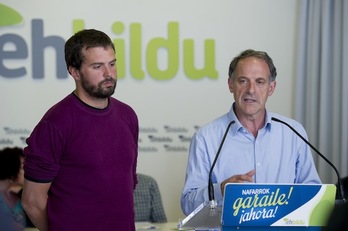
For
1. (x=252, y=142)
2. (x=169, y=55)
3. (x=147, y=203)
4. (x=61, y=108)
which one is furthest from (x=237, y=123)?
(x=169, y=55)

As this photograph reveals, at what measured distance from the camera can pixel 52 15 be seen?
5.96 m

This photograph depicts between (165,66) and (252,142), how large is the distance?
287 cm

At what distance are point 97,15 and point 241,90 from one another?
9.63 feet

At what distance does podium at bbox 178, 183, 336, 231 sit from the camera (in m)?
2.54

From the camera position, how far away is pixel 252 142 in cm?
331

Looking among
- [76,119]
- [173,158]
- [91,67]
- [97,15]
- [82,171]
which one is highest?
[97,15]

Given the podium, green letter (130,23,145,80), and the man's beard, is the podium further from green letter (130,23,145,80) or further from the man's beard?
green letter (130,23,145,80)

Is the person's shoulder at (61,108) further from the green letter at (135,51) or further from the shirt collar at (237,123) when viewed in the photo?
the green letter at (135,51)

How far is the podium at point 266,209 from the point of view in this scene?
254cm

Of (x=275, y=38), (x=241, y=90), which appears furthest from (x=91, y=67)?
(x=275, y=38)

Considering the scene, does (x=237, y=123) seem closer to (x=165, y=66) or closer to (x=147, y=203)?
(x=147, y=203)

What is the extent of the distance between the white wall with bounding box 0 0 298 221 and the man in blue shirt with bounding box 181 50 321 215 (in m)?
2.70

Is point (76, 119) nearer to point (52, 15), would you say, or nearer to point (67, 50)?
point (67, 50)

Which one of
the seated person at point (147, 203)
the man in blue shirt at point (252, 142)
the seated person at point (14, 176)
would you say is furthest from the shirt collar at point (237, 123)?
the seated person at point (147, 203)
